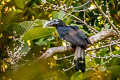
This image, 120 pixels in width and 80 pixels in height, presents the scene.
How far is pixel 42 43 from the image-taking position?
2869 millimetres

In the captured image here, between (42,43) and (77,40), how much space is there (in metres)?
0.71

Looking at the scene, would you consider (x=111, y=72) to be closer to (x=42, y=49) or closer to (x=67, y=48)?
(x=67, y=48)

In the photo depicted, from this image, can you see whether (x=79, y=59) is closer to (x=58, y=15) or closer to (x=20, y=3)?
(x=58, y=15)

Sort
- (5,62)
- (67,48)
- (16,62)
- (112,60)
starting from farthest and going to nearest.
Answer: (5,62) → (112,60) → (16,62) → (67,48)

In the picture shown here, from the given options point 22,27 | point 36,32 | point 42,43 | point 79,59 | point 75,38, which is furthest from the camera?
point 22,27

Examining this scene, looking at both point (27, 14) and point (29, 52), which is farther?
point (27, 14)

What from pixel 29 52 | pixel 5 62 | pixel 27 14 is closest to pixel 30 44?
pixel 29 52

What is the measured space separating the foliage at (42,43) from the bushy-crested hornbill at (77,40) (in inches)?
3.3

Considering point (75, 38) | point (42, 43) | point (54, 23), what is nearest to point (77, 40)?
point (75, 38)

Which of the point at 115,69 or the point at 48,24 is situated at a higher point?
the point at 48,24

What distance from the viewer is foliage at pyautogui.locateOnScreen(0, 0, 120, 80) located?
8.23 feet

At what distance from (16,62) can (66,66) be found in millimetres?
595

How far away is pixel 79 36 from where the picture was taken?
2.25 m

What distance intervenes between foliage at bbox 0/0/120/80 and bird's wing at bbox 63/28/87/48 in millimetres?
136
